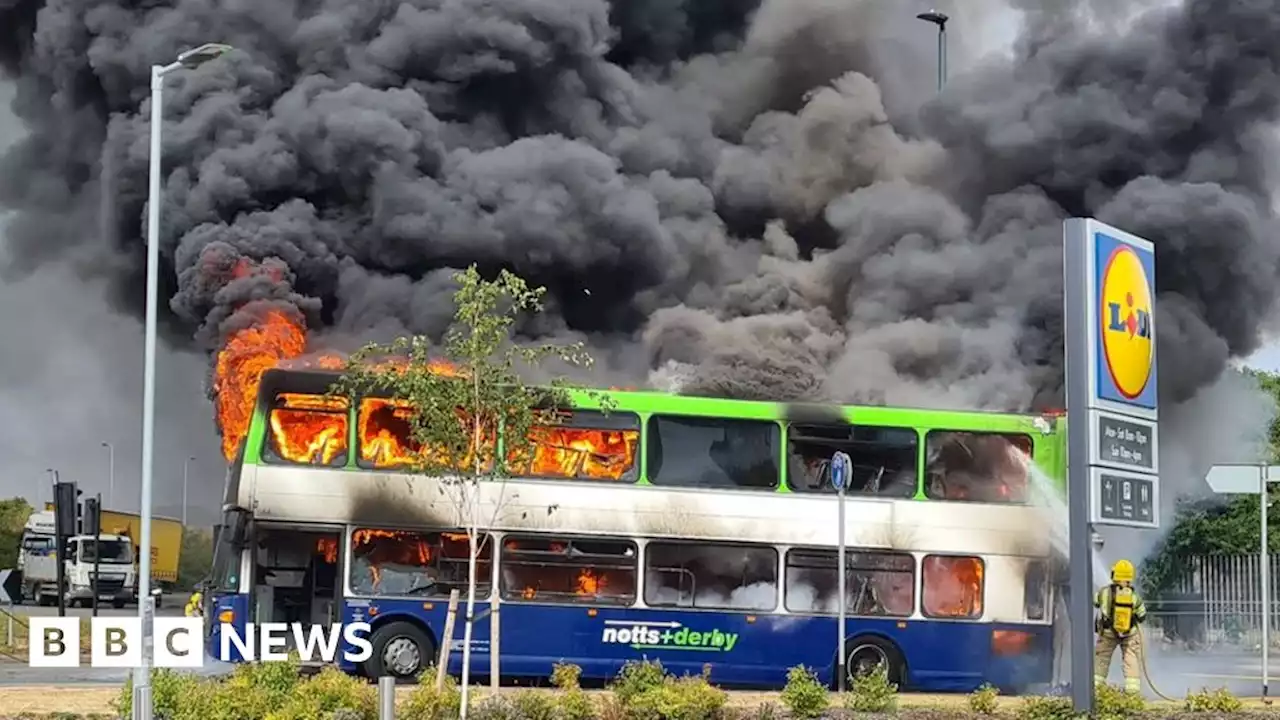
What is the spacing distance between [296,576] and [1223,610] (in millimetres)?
21911

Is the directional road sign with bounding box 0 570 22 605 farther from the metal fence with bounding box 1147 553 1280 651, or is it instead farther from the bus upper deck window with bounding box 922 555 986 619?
the metal fence with bounding box 1147 553 1280 651

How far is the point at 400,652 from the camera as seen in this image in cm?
2244

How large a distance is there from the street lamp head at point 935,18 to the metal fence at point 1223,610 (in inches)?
603

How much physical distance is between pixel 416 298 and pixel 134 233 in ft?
23.4

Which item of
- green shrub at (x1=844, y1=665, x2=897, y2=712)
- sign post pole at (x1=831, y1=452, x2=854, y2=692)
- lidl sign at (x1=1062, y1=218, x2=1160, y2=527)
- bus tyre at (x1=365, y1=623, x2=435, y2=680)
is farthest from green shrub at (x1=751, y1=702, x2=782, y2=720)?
bus tyre at (x1=365, y1=623, x2=435, y2=680)

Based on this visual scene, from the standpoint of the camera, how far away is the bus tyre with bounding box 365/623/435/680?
22.4 m

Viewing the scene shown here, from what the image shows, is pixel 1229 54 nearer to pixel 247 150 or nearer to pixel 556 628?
pixel 247 150

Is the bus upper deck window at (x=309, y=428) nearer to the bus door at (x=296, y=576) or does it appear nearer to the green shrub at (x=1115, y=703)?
the bus door at (x=296, y=576)

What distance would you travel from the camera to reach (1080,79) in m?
40.9

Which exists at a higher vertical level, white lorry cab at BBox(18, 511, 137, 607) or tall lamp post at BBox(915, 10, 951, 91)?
tall lamp post at BBox(915, 10, 951, 91)

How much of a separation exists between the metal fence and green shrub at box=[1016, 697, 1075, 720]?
62.2 feet

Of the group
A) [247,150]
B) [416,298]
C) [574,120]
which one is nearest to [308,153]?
[247,150]

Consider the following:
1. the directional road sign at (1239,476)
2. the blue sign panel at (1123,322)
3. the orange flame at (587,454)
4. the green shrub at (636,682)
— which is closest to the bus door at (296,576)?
the orange flame at (587,454)

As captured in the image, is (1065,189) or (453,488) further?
(1065,189)
